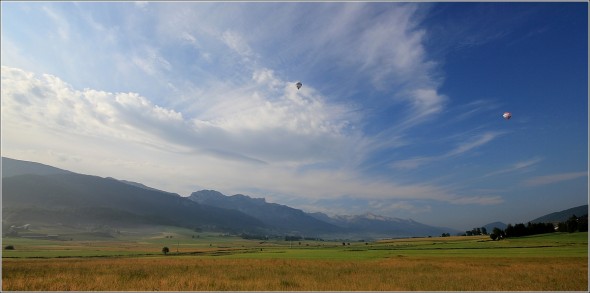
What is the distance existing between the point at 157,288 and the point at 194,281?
4395 mm

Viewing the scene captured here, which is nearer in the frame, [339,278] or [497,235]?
[339,278]

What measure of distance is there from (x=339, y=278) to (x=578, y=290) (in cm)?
1846

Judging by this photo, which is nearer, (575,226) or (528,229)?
(575,226)

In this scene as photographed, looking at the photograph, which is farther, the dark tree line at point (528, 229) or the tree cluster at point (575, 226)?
the dark tree line at point (528, 229)

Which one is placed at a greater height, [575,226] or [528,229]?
[575,226]

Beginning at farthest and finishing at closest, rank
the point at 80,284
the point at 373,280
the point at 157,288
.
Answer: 1. the point at 373,280
2. the point at 80,284
3. the point at 157,288

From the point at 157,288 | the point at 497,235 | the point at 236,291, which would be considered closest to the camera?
the point at 236,291

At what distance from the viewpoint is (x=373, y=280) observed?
1309 inches

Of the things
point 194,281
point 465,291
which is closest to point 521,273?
point 465,291

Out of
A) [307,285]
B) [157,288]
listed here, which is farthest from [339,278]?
[157,288]

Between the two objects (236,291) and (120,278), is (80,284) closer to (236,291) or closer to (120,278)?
(120,278)

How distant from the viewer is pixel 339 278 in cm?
3497

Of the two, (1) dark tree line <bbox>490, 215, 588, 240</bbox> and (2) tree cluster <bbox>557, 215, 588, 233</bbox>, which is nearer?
(2) tree cluster <bbox>557, 215, 588, 233</bbox>

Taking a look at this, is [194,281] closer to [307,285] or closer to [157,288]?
[157,288]
